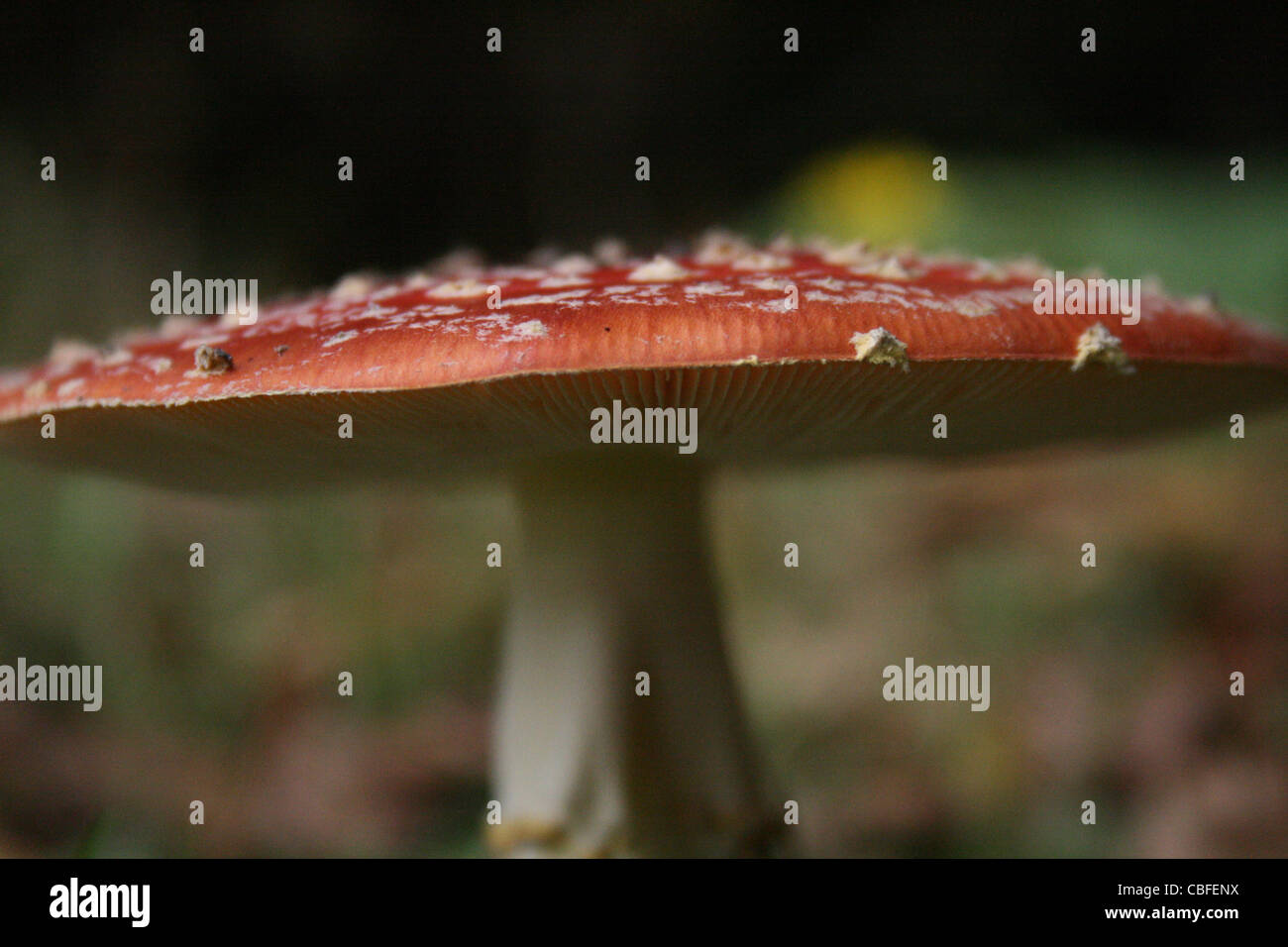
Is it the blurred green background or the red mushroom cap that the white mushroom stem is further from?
the blurred green background

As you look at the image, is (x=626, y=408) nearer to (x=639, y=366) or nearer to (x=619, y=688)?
(x=639, y=366)

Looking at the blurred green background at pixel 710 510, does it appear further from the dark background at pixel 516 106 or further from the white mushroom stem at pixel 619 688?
the white mushroom stem at pixel 619 688

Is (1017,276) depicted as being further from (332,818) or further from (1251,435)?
(1251,435)

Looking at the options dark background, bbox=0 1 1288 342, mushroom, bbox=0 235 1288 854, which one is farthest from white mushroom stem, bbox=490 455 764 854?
dark background, bbox=0 1 1288 342

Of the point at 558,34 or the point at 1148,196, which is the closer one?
the point at 1148,196

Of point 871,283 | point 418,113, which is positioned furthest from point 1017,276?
point 418,113

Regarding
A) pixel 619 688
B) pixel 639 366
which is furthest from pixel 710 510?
pixel 639 366

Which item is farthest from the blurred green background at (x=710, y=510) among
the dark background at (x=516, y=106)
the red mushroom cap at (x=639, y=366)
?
the red mushroom cap at (x=639, y=366)
